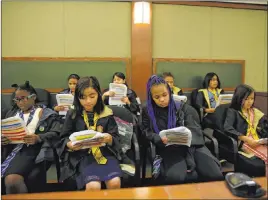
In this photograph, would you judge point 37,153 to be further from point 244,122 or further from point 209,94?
point 209,94

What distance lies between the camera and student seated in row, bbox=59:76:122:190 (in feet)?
4.72

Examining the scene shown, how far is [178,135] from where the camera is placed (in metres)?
1.49

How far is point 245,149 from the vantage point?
1.79 meters

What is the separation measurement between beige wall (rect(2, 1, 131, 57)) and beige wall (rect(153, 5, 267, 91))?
0.49 m

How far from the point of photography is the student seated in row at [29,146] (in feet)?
4.92

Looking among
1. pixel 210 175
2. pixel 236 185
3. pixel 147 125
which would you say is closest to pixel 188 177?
pixel 210 175

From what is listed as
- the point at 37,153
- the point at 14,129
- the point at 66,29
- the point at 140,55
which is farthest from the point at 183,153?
the point at 66,29

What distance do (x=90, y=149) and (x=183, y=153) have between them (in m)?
0.61

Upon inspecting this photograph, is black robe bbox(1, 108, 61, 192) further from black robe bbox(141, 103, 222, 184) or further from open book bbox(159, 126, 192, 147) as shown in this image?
open book bbox(159, 126, 192, 147)

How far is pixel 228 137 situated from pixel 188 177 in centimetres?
50

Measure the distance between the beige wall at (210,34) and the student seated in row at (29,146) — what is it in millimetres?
1972

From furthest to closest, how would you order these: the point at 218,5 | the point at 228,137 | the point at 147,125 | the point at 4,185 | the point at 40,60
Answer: the point at 218,5 → the point at 40,60 → the point at 228,137 → the point at 147,125 → the point at 4,185

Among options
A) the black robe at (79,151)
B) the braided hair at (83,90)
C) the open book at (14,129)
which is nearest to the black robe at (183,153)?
the black robe at (79,151)

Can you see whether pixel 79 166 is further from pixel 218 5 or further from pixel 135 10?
pixel 218 5
